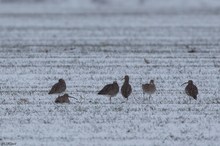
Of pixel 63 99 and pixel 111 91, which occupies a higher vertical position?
pixel 111 91

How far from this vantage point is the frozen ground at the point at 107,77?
1118 cm

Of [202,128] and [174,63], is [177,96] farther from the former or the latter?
[174,63]

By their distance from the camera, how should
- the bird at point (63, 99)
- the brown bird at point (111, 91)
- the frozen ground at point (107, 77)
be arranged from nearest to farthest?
1. the frozen ground at point (107, 77)
2. the bird at point (63, 99)
3. the brown bird at point (111, 91)

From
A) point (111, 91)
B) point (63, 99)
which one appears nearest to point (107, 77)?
point (111, 91)

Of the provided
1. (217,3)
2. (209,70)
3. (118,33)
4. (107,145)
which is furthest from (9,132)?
(217,3)

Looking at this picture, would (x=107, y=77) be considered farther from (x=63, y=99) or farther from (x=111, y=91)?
(x=63, y=99)

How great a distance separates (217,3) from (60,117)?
38.5 m

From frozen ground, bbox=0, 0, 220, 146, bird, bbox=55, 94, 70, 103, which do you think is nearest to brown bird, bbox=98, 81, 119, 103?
frozen ground, bbox=0, 0, 220, 146

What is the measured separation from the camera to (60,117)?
40.0ft

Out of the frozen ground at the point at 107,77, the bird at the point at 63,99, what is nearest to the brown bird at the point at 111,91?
the frozen ground at the point at 107,77

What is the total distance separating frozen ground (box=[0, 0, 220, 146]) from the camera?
1118 cm

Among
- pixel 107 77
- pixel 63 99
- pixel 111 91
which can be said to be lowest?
pixel 63 99

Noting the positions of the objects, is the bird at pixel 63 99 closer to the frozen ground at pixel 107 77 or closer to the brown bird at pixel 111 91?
the frozen ground at pixel 107 77

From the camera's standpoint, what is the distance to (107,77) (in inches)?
672
